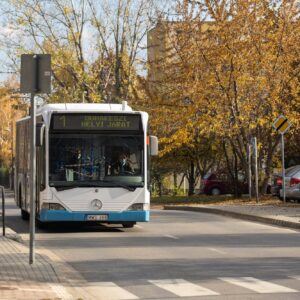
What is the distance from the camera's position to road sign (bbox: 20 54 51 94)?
512 inches

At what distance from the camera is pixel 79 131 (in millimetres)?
20906

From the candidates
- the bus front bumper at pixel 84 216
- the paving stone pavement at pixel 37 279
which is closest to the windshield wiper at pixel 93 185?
the bus front bumper at pixel 84 216

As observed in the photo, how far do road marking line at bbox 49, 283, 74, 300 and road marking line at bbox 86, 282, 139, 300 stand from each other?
1.40 feet

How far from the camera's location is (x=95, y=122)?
21047mm

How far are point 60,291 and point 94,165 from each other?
10.1 m

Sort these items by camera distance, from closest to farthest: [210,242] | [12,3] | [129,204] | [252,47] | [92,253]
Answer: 1. [92,253]
2. [210,242]
3. [129,204]
4. [252,47]
5. [12,3]

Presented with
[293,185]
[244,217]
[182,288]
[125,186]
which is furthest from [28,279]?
[293,185]

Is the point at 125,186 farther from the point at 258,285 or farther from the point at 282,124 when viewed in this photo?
the point at 282,124

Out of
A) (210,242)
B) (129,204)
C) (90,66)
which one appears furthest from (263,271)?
(90,66)

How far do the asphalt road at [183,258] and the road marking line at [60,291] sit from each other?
64 centimetres

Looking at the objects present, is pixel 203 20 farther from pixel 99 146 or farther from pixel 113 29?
pixel 99 146

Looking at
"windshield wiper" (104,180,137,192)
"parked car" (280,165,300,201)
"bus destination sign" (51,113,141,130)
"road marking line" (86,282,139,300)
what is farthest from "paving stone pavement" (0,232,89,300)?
"parked car" (280,165,300,201)

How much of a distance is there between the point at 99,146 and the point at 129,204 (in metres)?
1.54

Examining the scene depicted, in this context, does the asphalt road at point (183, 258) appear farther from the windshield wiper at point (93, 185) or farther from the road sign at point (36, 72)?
the road sign at point (36, 72)
